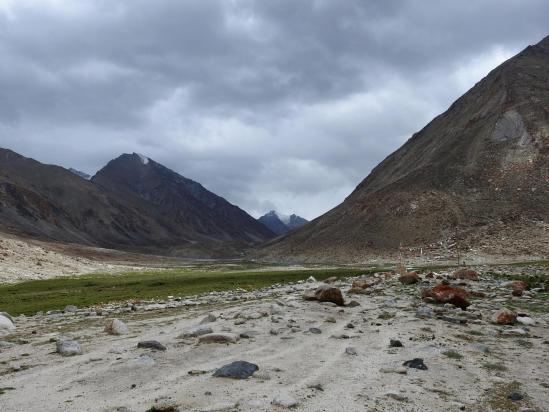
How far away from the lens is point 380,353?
17141mm

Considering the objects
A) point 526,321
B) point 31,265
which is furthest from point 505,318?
point 31,265

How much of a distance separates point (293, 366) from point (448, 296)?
16.6 m

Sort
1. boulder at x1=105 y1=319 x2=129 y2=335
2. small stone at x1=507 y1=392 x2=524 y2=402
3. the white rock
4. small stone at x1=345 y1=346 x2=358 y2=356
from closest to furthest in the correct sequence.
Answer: the white rock
small stone at x1=507 y1=392 x2=524 y2=402
small stone at x1=345 y1=346 x2=358 y2=356
boulder at x1=105 y1=319 x2=129 y2=335

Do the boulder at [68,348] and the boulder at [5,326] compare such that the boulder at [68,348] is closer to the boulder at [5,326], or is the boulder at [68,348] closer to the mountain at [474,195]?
the boulder at [5,326]

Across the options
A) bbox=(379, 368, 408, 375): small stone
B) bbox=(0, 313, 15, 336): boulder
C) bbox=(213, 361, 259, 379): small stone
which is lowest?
bbox=(0, 313, 15, 336): boulder

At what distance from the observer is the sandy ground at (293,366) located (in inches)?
472

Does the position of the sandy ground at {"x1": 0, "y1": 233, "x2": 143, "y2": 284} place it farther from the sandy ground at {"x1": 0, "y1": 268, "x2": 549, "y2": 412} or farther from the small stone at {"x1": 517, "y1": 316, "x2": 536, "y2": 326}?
the small stone at {"x1": 517, "y1": 316, "x2": 536, "y2": 326}

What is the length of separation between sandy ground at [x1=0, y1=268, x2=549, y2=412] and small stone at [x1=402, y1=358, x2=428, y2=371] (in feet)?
1.07

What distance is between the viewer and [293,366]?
49.4 feet

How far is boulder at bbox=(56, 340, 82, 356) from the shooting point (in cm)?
1719

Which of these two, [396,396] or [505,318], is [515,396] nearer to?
[396,396]

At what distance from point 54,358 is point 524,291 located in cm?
2880

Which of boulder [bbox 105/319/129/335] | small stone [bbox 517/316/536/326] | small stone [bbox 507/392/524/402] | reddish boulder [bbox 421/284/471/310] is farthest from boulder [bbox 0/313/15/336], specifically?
small stone [bbox 517/316/536/326]

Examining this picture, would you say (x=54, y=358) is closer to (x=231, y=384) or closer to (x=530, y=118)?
(x=231, y=384)
